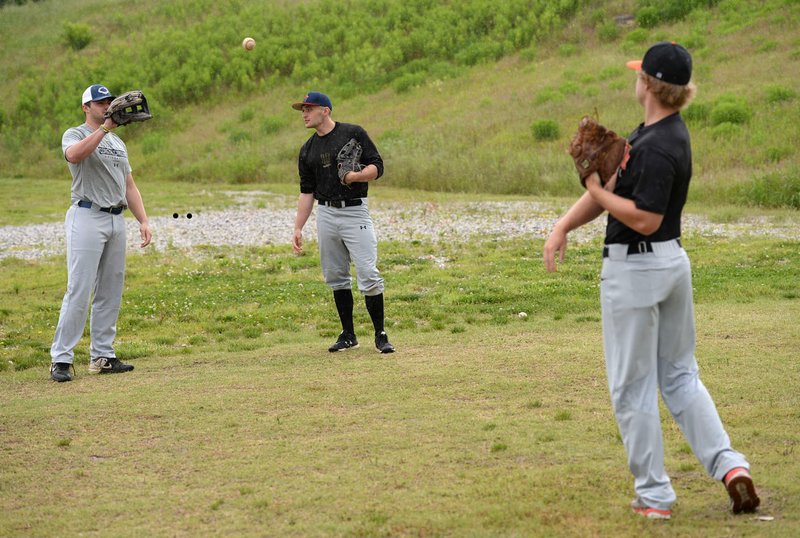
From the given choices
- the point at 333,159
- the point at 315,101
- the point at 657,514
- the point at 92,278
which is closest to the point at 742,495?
the point at 657,514

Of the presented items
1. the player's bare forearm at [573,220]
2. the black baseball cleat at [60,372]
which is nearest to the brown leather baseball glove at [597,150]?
the player's bare forearm at [573,220]

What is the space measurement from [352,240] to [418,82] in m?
30.3

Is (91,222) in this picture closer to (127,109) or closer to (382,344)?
(127,109)

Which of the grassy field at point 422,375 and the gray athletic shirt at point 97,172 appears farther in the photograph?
the gray athletic shirt at point 97,172

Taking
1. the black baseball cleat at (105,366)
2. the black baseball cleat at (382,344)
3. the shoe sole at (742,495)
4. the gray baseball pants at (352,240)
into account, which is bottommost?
the black baseball cleat at (105,366)

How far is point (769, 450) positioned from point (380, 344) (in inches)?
178

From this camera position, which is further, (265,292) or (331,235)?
(265,292)

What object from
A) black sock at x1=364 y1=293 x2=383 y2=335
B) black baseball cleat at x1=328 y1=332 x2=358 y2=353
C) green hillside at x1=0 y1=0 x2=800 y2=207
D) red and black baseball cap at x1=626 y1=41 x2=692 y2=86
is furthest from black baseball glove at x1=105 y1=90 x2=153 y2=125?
green hillside at x1=0 y1=0 x2=800 y2=207

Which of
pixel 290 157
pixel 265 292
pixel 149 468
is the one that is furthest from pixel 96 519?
pixel 290 157

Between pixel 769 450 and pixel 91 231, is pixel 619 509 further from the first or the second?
pixel 91 231

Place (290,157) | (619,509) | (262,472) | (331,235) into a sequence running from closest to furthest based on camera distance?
(619,509), (262,472), (331,235), (290,157)

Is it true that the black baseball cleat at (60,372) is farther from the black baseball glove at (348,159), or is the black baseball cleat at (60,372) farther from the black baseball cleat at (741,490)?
the black baseball cleat at (741,490)

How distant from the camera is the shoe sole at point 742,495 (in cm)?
492

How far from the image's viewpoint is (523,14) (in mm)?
42125
